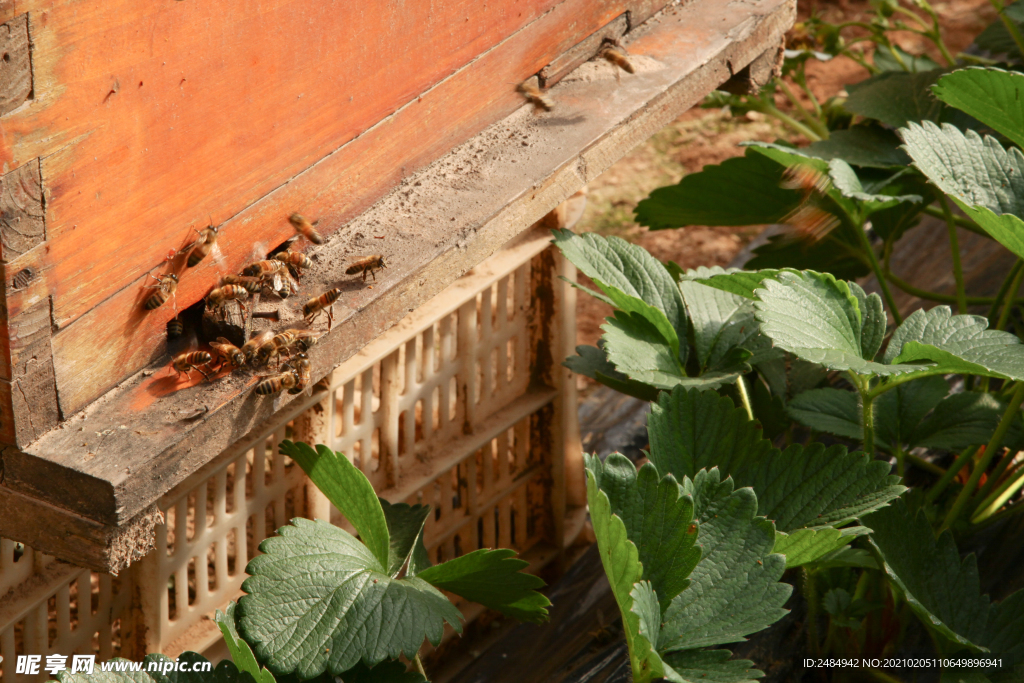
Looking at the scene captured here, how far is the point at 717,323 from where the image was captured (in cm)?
199

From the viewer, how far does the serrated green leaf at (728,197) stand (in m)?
2.27

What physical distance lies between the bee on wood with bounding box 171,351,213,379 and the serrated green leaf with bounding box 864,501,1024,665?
3.84ft

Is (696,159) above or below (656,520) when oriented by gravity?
below

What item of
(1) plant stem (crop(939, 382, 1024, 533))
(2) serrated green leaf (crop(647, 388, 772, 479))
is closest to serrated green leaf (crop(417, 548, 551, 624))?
(2) serrated green leaf (crop(647, 388, 772, 479))

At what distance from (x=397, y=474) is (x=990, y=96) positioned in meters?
1.51

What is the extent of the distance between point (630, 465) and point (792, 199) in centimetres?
101

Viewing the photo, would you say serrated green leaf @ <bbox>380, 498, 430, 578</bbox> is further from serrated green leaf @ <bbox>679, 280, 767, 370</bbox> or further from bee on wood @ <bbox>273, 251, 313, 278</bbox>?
serrated green leaf @ <bbox>679, 280, 767, 370</bbox>

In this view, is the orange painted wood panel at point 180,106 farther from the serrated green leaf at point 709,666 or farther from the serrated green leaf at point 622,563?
the serrated green leaf at point 709,666

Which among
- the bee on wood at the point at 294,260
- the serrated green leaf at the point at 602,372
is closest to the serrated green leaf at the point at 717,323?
the serrated green leaf at the point at 602,372

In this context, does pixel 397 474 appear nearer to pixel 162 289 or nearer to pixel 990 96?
pixel 162 289

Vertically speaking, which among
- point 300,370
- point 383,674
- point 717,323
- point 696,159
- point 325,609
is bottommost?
point 696,159

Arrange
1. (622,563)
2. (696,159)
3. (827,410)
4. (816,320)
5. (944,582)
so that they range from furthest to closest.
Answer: (696,159), (827,410), (944,582), (816,320), (622,563)

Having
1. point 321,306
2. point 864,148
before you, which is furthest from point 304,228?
point 864,148

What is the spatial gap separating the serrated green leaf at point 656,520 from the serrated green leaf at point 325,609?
0.32m
